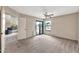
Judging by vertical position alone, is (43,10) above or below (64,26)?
above

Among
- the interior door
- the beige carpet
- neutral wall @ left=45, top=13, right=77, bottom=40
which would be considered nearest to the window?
neutral wall @ left=45, top=13, right=77, bottom=40

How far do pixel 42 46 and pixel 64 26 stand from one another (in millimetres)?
776

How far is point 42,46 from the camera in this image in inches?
101

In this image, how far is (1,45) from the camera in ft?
8.05

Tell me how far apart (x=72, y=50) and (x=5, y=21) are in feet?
5.95

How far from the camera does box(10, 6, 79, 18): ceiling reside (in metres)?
2.47

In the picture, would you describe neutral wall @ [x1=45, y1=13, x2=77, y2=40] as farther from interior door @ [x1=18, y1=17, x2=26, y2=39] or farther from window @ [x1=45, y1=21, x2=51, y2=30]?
interior door @ [x1=18, y1=17, x2=26, y2=39]

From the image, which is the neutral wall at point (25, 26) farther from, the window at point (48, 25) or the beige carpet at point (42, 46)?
the window at point (48, 25)

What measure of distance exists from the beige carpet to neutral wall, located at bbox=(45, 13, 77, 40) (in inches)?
5.3

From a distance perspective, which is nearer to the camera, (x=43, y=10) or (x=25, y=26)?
(x=43, y=10)

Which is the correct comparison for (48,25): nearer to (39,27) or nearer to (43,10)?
(39,27)

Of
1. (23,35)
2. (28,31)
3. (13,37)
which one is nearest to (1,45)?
(13,37)

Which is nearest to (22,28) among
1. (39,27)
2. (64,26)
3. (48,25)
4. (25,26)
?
(25,26)
